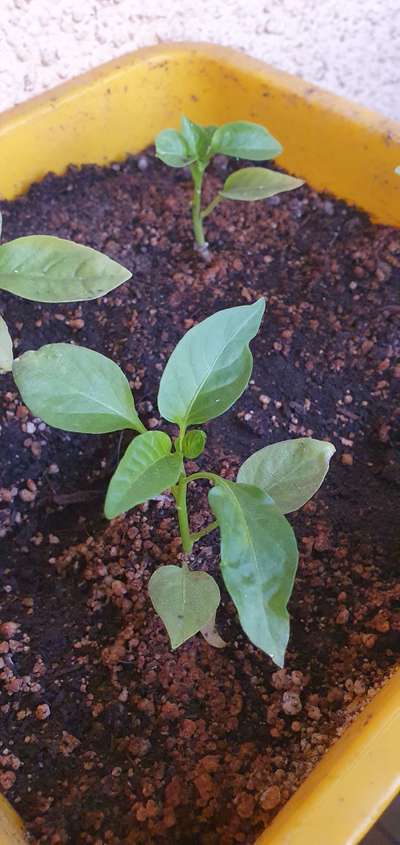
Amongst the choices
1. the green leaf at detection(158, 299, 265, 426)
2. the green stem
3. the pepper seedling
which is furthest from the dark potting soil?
the green leaf at detection(158, 299, 265, 426)

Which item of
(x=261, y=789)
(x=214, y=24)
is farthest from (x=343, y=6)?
(x=261, y=789)

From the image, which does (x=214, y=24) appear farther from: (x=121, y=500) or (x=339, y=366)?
(x=121, y=500)

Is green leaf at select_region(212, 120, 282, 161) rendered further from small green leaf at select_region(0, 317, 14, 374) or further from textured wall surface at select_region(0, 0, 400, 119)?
small green leaf at select_region(0, 317, 14, 374)

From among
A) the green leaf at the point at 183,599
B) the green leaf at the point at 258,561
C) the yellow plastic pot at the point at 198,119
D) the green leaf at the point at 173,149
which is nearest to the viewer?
the green leaf at the point at 258,561

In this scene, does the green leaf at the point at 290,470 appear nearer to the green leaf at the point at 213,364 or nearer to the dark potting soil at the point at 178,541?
the green leaf at the point at 213,364

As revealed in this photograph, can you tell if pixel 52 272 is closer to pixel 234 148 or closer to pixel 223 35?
pixel 234 148

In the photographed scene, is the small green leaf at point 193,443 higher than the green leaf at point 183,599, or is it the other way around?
the small green leaf at point 193,443

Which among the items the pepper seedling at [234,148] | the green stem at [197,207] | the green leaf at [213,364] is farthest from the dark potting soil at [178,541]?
the green leaf at [213,364]

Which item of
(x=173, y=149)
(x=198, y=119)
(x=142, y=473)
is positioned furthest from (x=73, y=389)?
(x=198, y=119)
